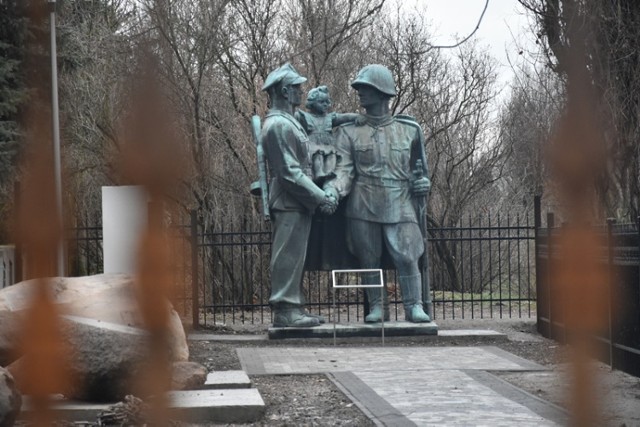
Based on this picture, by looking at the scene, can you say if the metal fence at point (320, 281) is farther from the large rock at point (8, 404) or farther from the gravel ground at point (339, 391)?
the large rock at point (8, 404)

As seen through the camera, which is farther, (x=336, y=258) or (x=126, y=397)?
(x=336, y=258)

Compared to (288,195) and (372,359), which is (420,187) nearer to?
(288,195)

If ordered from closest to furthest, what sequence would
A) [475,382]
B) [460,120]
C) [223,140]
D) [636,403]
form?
[636,403] < [475,382] < [223,140] < [460,120]

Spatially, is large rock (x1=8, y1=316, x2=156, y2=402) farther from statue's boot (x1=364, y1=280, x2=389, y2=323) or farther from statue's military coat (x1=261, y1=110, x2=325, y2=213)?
statue's boot (x1=364, y1=280, x2=389, y2=323)

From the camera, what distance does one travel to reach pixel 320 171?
1318 centimetres

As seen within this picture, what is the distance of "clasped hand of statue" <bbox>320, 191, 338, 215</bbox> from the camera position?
1280 centimetres

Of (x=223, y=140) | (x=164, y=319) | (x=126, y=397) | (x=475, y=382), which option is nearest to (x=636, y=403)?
Answer: (x=475, y=382)

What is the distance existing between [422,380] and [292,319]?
412 centimetres

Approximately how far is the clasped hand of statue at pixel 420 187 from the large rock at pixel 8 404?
773 centimetres

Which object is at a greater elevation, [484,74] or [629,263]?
[484,74]

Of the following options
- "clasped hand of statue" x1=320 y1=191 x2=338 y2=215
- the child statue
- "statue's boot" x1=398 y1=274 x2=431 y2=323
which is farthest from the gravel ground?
the child statue

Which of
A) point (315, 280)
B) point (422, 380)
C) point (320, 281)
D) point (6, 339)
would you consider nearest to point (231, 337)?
point (422, 380)

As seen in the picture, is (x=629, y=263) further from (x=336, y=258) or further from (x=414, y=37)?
(x=414, y=37)

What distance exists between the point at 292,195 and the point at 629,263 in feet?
15.7
